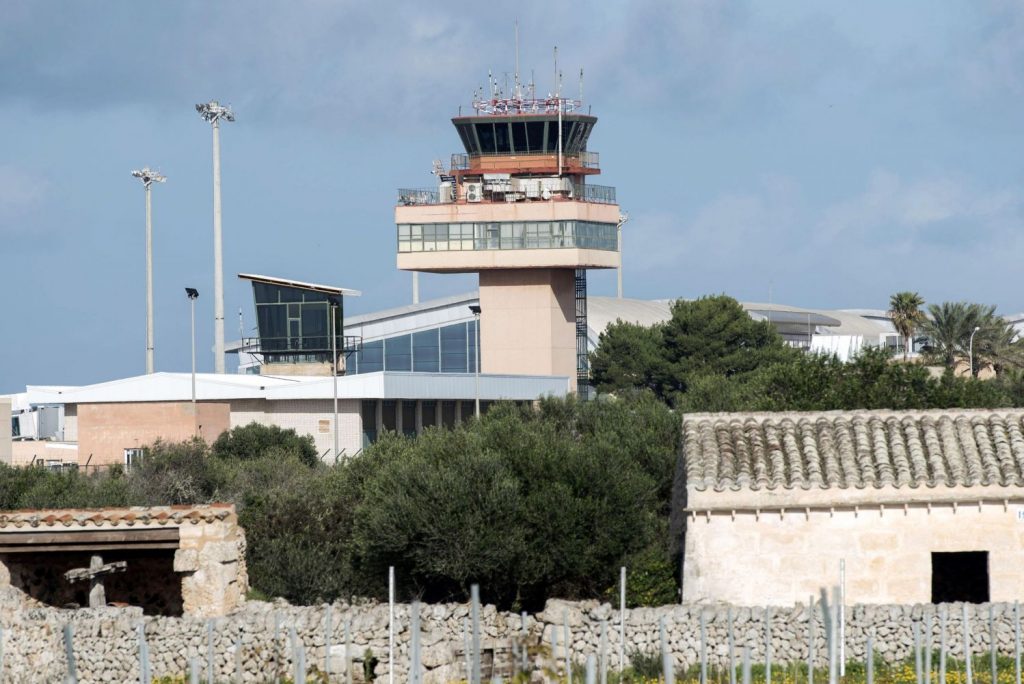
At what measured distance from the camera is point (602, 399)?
56.2 meters

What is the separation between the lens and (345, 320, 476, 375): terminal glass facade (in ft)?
370

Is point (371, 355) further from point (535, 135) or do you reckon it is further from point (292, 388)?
point (292, 388)

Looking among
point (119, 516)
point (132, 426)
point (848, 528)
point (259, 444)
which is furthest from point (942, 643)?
point (132, 426)

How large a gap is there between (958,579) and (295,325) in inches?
2420

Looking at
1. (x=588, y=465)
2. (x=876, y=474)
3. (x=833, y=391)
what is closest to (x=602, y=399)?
(x=833, y=391)

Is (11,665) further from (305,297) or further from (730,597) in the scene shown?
(305,297)

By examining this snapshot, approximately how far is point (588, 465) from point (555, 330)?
61385 millimetres

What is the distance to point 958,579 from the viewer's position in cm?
3058

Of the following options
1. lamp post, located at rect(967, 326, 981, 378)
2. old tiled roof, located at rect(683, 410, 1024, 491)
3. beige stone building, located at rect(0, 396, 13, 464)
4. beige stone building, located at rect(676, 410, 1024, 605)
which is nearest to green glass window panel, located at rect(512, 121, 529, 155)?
lamp post, located at rect(967, 326, 981, 378)

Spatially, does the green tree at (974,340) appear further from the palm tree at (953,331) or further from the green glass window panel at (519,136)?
the green glass window panel at (519,136)

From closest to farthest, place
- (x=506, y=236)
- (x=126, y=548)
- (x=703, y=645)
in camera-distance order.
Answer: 1. (x=703, y=645)
2. (x=126, y=548)
3. (x=506, y=236)

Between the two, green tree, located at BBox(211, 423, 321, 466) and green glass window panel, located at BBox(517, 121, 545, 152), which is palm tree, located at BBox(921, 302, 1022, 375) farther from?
green tree, located at BBox(211, 423, 321, 466)

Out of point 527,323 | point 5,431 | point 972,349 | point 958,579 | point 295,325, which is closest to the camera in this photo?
point 958,579

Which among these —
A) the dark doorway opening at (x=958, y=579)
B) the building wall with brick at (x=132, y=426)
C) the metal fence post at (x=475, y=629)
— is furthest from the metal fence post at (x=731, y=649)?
the building wall with brick at (x=132, y=426)
